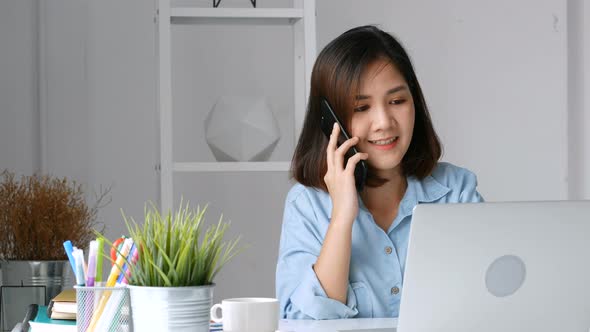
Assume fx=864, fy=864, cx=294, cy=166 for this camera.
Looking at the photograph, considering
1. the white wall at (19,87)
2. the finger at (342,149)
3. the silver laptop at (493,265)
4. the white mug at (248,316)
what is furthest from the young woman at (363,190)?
the white wall at (19,87)

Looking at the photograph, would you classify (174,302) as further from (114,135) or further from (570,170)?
(570,170)

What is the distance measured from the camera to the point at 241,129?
258cm

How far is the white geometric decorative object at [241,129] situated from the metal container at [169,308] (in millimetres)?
1455

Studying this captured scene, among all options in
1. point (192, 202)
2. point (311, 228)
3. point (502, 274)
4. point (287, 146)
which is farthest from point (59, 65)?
point (502, 274)

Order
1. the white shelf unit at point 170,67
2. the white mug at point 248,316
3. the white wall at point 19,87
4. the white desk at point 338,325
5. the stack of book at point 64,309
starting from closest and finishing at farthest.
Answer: the white mug at point 248,316 → the stack of book at point 64,309 → the white desk at point 338,325 → the white shelf unit at point 170,67 → the white wall at point 19,87

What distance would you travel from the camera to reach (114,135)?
2.99 m

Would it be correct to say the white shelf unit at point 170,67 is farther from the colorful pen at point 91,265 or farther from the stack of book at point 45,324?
the colorful pen at point 91,265

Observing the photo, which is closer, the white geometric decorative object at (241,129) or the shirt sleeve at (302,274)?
the shirt sleeve at (302,274)

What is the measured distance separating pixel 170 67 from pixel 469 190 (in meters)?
1.01

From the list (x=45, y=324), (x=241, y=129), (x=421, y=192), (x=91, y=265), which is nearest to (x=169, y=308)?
(x=91, y=265)

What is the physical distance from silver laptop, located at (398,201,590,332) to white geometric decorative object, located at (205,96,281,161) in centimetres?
148

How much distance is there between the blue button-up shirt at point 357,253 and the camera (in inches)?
69.9

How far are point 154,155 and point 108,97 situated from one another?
25 cm

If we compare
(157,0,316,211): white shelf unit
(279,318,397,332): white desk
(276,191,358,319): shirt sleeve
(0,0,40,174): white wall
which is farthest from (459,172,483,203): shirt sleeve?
(0,0,40,174): white wall
